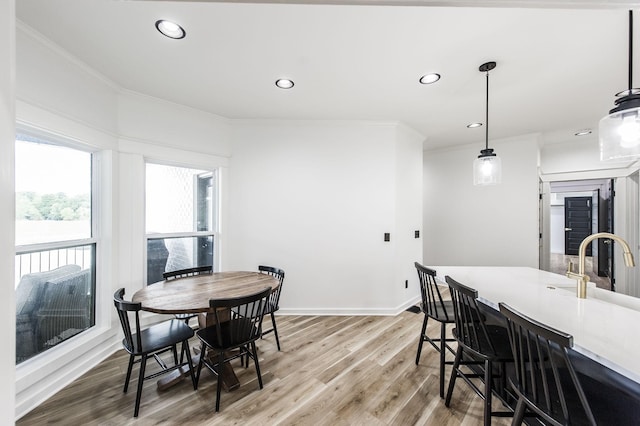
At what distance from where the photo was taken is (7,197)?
75cm

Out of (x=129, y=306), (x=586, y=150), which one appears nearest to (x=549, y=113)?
(x=586, y=150)

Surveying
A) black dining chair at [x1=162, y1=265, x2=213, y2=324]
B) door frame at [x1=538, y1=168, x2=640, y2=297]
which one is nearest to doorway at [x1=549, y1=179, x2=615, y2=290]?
door frame at [x1=538, y1=168, x2=640, y2=297]

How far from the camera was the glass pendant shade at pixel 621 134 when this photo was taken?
4.31 ft

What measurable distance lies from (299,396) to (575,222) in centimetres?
1085

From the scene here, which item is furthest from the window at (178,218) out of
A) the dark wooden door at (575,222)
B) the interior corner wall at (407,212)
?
the dark wooden door at (575,222)

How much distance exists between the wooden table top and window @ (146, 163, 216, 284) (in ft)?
1.95

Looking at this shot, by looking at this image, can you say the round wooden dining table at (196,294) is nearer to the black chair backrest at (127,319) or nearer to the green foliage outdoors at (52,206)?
the black chair backrest at (127,319)

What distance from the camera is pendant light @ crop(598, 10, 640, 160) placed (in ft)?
4.25

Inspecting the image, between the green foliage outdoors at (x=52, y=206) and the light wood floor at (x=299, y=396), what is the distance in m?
1.38

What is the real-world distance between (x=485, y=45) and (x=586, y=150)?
13.1 feet

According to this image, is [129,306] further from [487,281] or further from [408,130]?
[408,130]

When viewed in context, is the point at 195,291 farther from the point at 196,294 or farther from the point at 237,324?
the point at 237,324

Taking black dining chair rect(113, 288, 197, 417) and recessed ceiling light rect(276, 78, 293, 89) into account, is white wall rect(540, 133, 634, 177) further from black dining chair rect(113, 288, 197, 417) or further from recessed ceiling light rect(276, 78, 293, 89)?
black dining chair rect(113, 288, 197, 417)

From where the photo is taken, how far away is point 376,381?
7.07 ft
